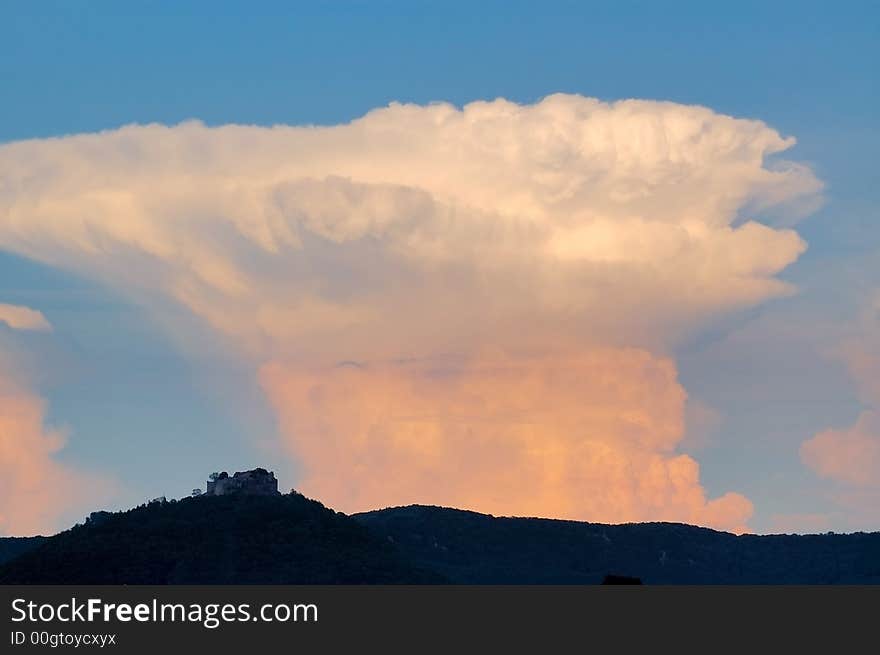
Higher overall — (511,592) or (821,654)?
(511,592)

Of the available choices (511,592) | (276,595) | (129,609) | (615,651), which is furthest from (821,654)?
(129,609)

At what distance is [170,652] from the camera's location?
388ft

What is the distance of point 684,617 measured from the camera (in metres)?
137

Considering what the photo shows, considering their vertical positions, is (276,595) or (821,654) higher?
(276,595)

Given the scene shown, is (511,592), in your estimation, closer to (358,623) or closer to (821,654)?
(358,623)

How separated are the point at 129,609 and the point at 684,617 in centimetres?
4624

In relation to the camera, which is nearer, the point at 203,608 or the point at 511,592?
the point at 203,608

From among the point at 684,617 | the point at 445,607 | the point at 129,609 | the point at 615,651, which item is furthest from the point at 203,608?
the point at 684,617

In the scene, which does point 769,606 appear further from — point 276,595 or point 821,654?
point 276,595

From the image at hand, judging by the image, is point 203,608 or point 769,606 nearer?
point 203,608

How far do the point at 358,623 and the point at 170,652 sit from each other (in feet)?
50.9

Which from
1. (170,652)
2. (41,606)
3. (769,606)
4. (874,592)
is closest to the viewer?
(170,652)

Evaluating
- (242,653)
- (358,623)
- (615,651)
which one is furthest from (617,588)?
(242,653)

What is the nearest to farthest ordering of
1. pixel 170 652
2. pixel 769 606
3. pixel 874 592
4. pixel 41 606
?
pixel 170 652 → pixel 41 606 → pixel 769 606 → pixel 874 592
